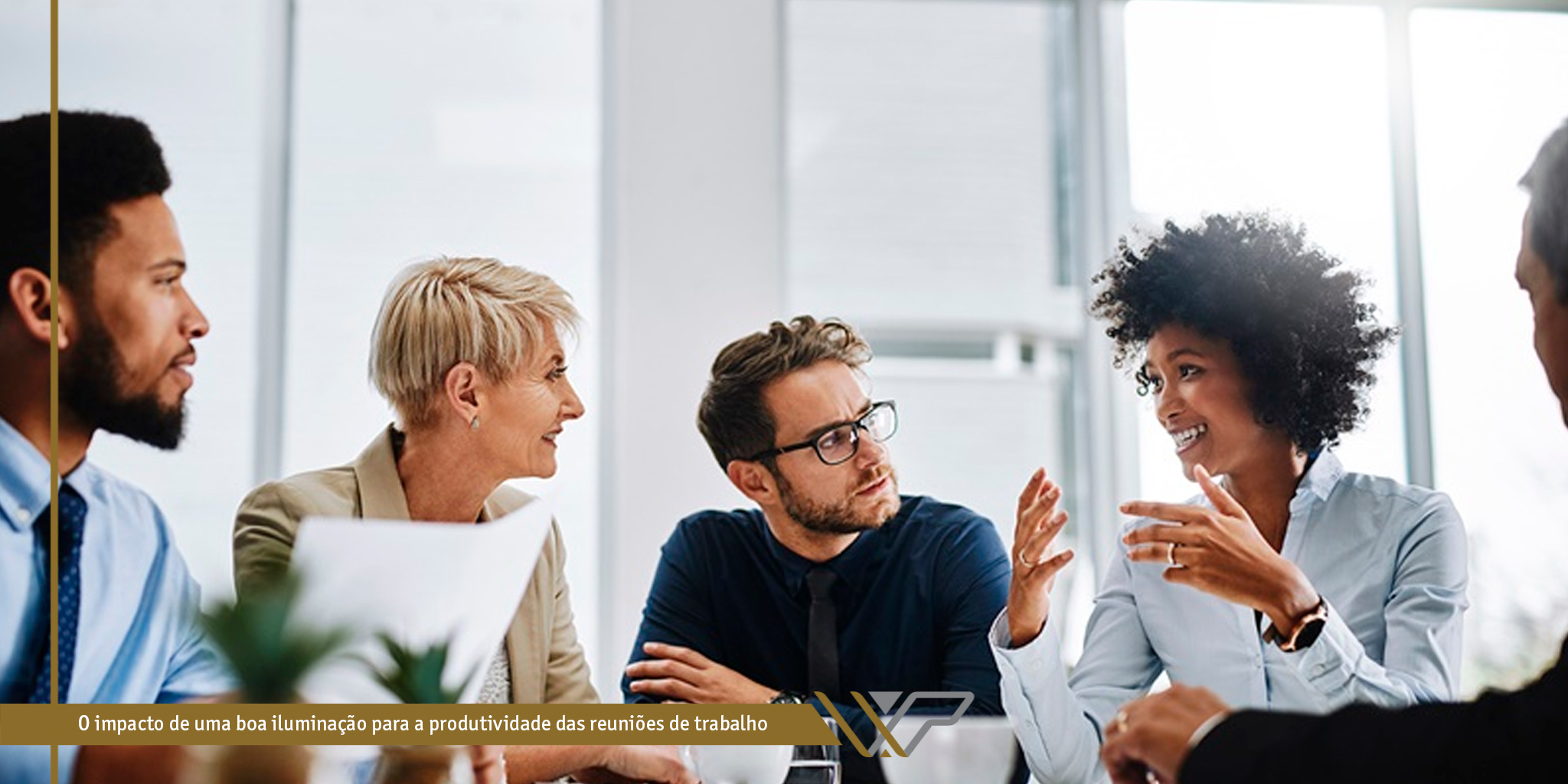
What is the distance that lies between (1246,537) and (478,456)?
0.94 meters

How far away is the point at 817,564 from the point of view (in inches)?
81.8

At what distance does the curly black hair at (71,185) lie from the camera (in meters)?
1.72

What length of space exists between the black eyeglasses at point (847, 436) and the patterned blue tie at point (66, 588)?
2.88 ft

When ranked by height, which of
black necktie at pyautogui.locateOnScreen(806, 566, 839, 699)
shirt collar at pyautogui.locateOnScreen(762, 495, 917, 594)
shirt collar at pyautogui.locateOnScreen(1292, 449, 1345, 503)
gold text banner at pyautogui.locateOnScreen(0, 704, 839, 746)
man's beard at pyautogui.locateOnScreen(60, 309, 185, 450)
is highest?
man's beard at pyautogui.locateOnScreen(60, 309, 185, 450)

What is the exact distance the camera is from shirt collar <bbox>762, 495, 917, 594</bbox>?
2074 millimetres

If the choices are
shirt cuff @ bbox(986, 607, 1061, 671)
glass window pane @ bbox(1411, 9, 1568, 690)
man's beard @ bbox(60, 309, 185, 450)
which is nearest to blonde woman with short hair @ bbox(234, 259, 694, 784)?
man's beard @ bbox(60, 309, 185, 450)

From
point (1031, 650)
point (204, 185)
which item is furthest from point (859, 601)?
point (204, 185)

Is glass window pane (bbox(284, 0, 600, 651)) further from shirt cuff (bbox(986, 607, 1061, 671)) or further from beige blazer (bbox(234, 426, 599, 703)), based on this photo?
shirt cuff (bbox(986, 607, 1061, 671))

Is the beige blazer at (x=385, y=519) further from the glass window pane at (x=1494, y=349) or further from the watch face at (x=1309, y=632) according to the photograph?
the glass window pane at (x=1494, y=349)

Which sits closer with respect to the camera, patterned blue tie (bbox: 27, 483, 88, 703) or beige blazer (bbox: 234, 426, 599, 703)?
patterned blue tie (bbox: 27, 483, 88, 703)

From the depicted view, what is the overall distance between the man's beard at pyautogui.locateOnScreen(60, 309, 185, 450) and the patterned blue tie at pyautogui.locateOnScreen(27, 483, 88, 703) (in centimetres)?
9

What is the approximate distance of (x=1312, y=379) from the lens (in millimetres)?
1913

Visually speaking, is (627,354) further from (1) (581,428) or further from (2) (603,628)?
(2) (603,628)

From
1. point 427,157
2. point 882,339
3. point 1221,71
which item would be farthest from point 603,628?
point 1221,71
